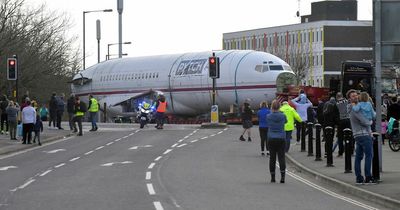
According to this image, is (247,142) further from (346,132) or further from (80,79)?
(80,79)

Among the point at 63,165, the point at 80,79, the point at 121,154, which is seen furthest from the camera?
the point at 80,79

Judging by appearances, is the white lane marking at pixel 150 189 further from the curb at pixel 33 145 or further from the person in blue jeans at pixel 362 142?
the curb at pixel 33 145

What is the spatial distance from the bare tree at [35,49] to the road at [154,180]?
74.0 ft

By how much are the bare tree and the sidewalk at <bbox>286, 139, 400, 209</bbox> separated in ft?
98.1

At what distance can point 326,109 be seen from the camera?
25609 millimetres

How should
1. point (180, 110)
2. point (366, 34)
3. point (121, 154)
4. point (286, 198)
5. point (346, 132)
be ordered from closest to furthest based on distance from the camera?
point (286, 198) → point (346, 132) → point (121, 154) → point (180, 110) → point (366, 34)

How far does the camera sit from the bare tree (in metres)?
54.4

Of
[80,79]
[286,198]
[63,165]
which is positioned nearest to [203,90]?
[80,79]

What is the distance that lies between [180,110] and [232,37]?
76.6 meters

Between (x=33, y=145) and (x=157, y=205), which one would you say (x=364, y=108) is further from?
(x=33, y=145)

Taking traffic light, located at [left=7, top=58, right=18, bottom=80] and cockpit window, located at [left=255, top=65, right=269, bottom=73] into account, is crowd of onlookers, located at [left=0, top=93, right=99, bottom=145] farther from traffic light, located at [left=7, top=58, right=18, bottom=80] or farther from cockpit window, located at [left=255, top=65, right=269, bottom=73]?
cockpit window, located at [left=255, top=65, right=269, bottom=73]

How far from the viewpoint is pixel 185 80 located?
59969 millimetres

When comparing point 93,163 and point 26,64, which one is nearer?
point 93,163

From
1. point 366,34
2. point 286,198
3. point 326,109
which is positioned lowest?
point 286,198
